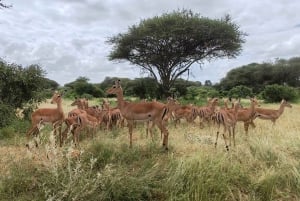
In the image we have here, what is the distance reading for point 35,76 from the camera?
46.6 ft

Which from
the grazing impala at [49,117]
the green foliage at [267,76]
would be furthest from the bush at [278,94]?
the grazing impala at [49,117]

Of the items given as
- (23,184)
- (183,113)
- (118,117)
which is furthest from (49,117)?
(183,113)

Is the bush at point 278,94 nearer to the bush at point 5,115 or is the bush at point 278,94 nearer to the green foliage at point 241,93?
the green foliage at point 241,93

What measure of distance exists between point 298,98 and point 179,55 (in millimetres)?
9244

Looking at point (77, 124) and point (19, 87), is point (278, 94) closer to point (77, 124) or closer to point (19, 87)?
point (19, 87)

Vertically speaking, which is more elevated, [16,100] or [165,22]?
[165,22]

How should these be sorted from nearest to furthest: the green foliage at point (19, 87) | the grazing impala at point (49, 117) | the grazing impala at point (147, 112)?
the grazing impala at point (147, 112) → the grazing impala at point (49, 117) → the green foliage at point (19, 87)

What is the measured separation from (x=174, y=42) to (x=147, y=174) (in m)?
19.7

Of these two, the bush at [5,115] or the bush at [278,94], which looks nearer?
the bush at [5,115]

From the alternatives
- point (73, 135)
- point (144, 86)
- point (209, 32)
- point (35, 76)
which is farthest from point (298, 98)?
point (73, 135)

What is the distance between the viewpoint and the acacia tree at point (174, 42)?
82.3ft

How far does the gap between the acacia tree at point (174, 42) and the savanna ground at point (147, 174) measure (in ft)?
57.2

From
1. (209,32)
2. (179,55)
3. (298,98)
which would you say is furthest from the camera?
(298,98)

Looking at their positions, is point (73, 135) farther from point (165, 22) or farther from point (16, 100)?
point (165, 22)
